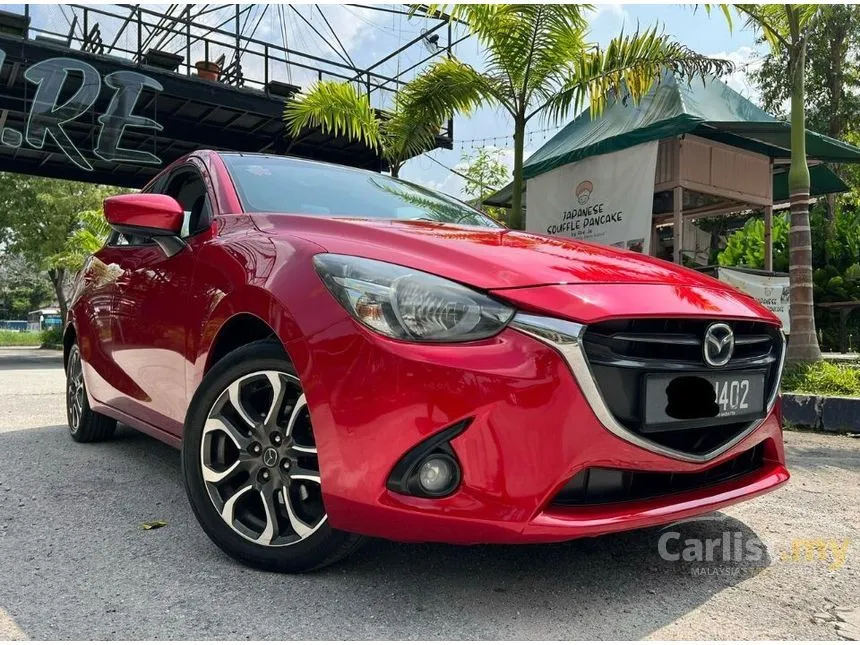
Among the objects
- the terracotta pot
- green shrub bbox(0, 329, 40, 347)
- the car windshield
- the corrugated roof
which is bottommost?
green shrub bbox(0, 329, 40, 347)

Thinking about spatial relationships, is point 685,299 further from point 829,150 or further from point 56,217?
point 56,217

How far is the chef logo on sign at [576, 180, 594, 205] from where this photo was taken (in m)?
8.86

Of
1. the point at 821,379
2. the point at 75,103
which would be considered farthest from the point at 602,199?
the point at 75,103

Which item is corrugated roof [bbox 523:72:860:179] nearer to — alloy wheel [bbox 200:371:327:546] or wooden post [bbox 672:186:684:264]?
wooden post [bbox 672:186:684:264]

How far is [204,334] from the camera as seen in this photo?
232 cm

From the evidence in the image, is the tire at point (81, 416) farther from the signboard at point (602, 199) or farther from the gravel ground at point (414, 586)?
the signboard at point (602, 199)

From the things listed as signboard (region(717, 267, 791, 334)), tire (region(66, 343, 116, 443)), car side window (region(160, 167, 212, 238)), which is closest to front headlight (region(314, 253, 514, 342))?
car side window (region(160, 167, 212, 238))

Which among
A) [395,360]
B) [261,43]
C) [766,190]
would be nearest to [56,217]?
[261,43]

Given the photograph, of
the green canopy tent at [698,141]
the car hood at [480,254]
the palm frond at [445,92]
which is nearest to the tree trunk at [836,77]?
the green canopy tent at [698,141]

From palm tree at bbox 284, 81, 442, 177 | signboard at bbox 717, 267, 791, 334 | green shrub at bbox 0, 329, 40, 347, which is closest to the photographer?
signboard at bbox 717, 267, 791, 334

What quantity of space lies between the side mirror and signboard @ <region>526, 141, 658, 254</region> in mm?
6201

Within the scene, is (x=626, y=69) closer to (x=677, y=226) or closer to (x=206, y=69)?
(x=677, y=226)

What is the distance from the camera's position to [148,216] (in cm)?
258

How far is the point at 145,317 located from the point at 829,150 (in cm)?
792
